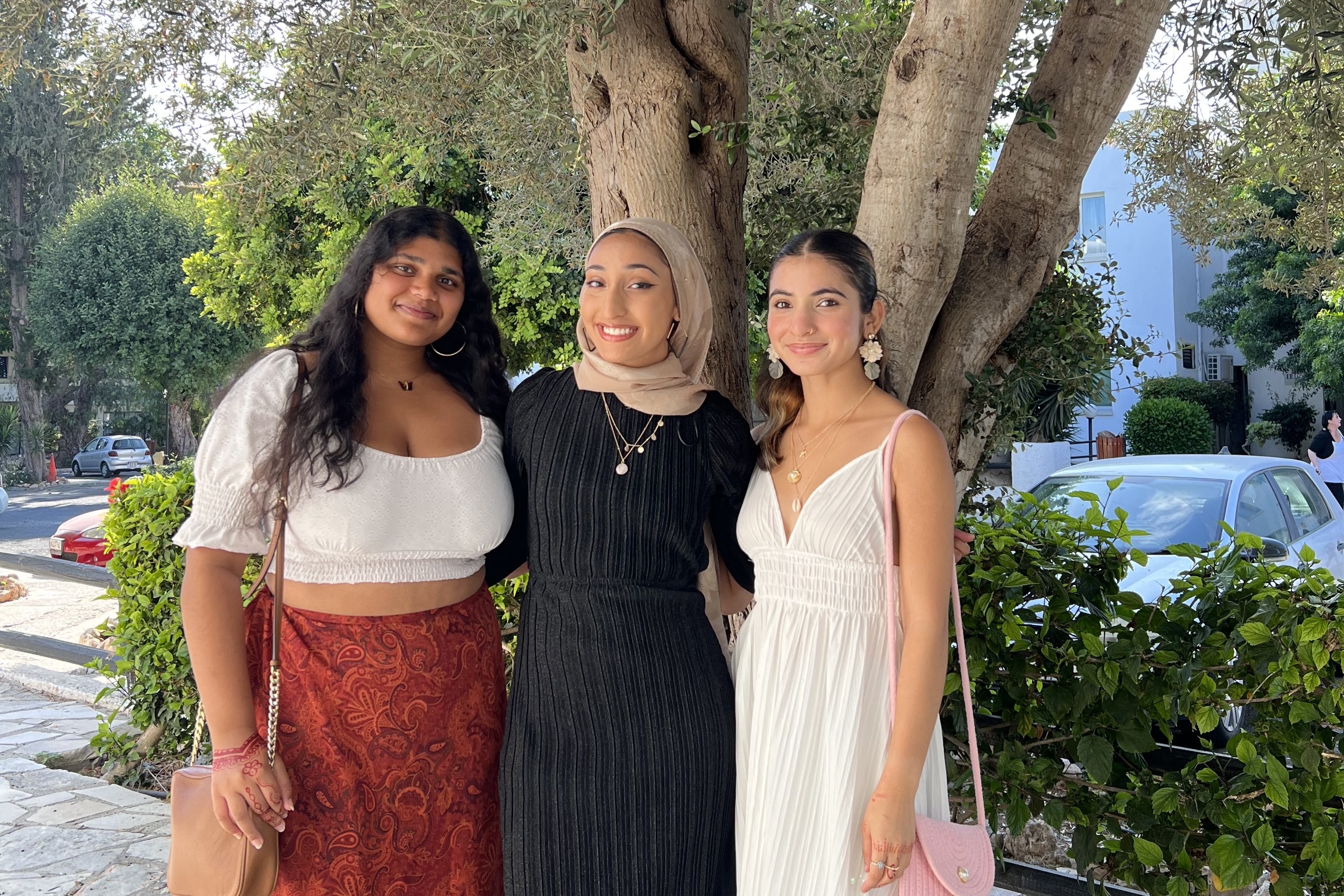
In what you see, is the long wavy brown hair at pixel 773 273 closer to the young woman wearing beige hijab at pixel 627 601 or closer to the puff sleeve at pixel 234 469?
the young woman wearing beige hijab at pixel 627 601

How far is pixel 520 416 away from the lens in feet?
8.40

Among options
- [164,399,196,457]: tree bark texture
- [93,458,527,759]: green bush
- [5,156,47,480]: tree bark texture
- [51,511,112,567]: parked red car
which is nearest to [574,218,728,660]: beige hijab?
[93,458,527,759]: green bush

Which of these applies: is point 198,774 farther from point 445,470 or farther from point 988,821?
point 988,821

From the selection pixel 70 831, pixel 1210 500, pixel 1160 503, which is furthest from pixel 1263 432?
pixel 70 831

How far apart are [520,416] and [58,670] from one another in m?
6.95

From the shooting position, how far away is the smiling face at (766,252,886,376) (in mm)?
2238

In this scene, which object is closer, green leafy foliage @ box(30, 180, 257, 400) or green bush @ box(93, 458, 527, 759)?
green bush @ box(93, 458, 527, 759)

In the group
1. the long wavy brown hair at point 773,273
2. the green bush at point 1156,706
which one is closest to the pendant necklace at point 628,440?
the long wavy brown hair at point 773,273

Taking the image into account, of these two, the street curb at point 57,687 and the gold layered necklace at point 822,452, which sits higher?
the gold layered necklace at point 822,452

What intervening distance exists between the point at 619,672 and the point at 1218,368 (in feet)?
99.6

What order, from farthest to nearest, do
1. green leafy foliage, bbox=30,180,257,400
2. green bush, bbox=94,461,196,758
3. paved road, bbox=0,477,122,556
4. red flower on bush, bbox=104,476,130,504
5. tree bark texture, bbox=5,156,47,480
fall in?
tree bark texture, bbox=5,156,47,480 < green leafy foliage, bbox=30,180,257,400 < paved road, bbox=0,477,122,556 < red flower on bush, bbox=104,476,130,504 < green bush, bbox=94,461,196,758

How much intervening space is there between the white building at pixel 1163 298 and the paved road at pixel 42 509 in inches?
836

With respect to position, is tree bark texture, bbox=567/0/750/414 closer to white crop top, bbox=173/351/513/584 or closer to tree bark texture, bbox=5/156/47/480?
white crop top, bbox=173/351/513/584

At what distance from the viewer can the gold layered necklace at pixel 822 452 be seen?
2264mm
